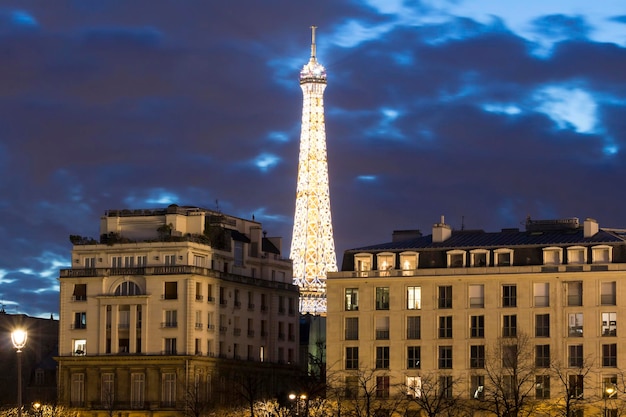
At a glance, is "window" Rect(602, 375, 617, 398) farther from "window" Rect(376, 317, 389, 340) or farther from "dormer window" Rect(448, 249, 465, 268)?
"window" Rect(376, 317, 389, 340)

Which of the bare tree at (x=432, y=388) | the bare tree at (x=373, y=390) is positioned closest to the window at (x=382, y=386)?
the bare tree at (x=373, y=390)

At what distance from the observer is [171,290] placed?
7318 inches

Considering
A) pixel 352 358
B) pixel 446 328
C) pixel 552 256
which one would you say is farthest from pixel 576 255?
pixel 352 358

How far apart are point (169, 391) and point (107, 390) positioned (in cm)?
650

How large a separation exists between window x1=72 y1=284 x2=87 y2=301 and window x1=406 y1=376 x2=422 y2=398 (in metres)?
39.9

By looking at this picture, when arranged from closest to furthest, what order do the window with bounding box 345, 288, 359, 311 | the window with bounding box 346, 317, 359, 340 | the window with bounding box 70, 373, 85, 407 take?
1. the window with bounding box 346, 317, 359, 340
2. the window with bounding box 345, 288, 359, 311
3. the window with bounding box 70, 373, 85, 407

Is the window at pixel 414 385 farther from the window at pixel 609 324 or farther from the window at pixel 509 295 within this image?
the window at pixel 609 324

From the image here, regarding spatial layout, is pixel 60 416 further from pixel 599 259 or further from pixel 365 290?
pixel 599 259

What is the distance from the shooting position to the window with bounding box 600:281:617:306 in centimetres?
16200

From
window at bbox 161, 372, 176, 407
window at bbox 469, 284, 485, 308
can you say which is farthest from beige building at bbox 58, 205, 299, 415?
window at bbox 469, 284, 485, 308

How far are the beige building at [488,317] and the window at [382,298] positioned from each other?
0.09 metres

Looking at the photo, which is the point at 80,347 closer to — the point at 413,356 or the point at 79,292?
the point at 79,292

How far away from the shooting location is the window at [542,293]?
165 m

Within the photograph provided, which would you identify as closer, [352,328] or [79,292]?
[352,328]
